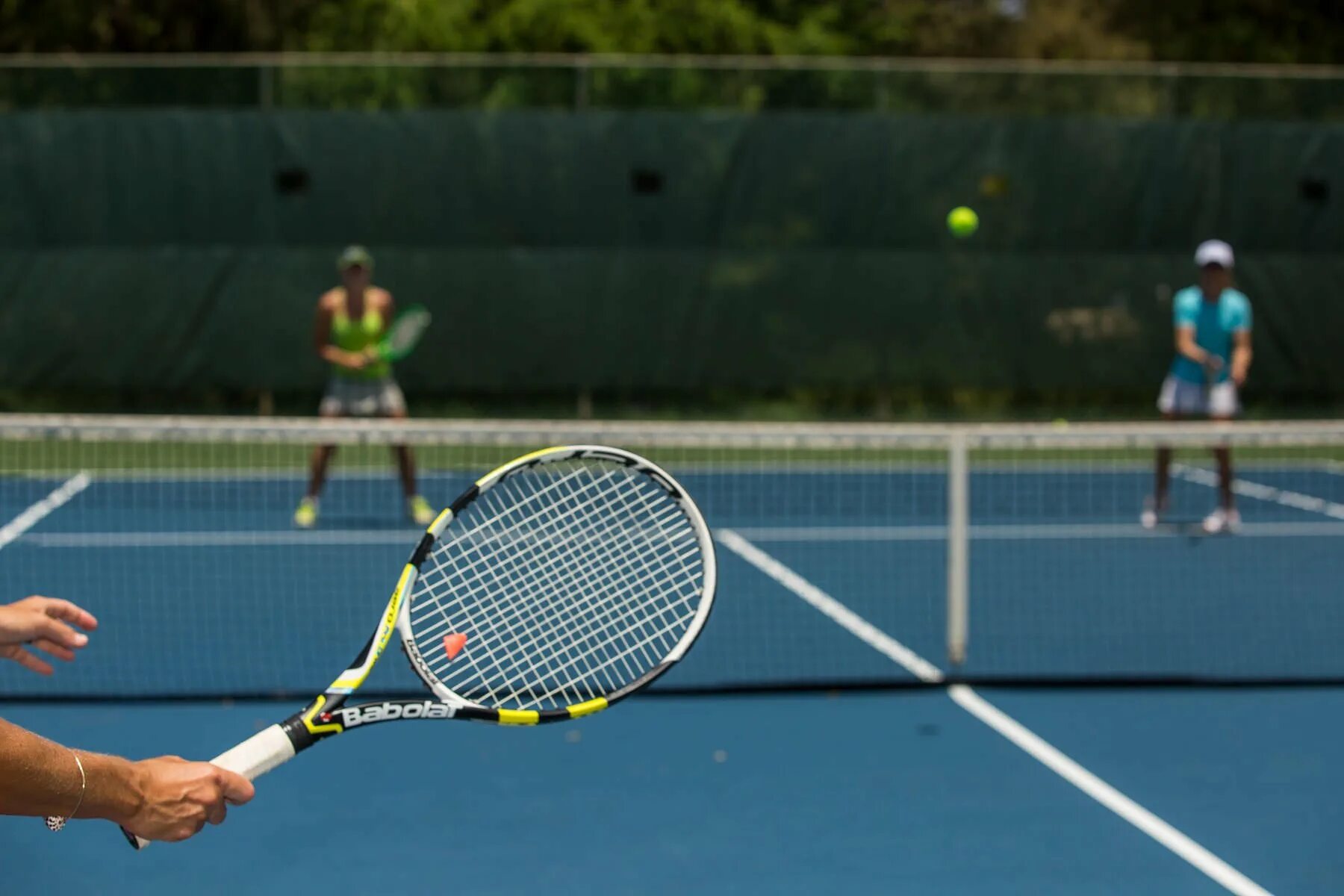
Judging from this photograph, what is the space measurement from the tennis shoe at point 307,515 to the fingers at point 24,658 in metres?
5.54

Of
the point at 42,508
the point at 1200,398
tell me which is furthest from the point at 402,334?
the point at 1200,398

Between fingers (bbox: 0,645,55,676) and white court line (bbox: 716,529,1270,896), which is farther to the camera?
white court line (bbox: 716,529,1270,896)

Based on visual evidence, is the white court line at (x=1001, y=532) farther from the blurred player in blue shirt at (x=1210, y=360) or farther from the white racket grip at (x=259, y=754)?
the white racket grip at (x=259, y=754)

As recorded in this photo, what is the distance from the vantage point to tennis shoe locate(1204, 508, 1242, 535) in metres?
8.32

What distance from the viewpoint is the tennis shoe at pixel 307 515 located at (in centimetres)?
828

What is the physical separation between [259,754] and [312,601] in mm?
4339

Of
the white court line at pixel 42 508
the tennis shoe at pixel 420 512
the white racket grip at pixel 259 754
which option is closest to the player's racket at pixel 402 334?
the tennis shoe at pixel 420 512

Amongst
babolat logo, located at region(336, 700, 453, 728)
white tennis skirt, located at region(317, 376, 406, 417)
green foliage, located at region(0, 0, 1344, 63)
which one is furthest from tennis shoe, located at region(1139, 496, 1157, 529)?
green foliage, located at region(0, 0, 1344, 63)

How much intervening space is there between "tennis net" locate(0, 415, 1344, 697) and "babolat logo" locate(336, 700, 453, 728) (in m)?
2.65

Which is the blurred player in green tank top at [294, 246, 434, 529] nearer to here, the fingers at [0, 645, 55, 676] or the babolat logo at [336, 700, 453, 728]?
the fingers at [0, 645, 55, 676]

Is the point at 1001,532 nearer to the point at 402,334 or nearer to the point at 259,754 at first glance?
the point at 402,334

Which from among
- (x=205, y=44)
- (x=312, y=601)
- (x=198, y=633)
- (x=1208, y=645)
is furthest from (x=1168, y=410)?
(x=205, y=44)

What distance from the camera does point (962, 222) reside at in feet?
39.6

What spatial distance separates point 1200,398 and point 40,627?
23.4 ft
